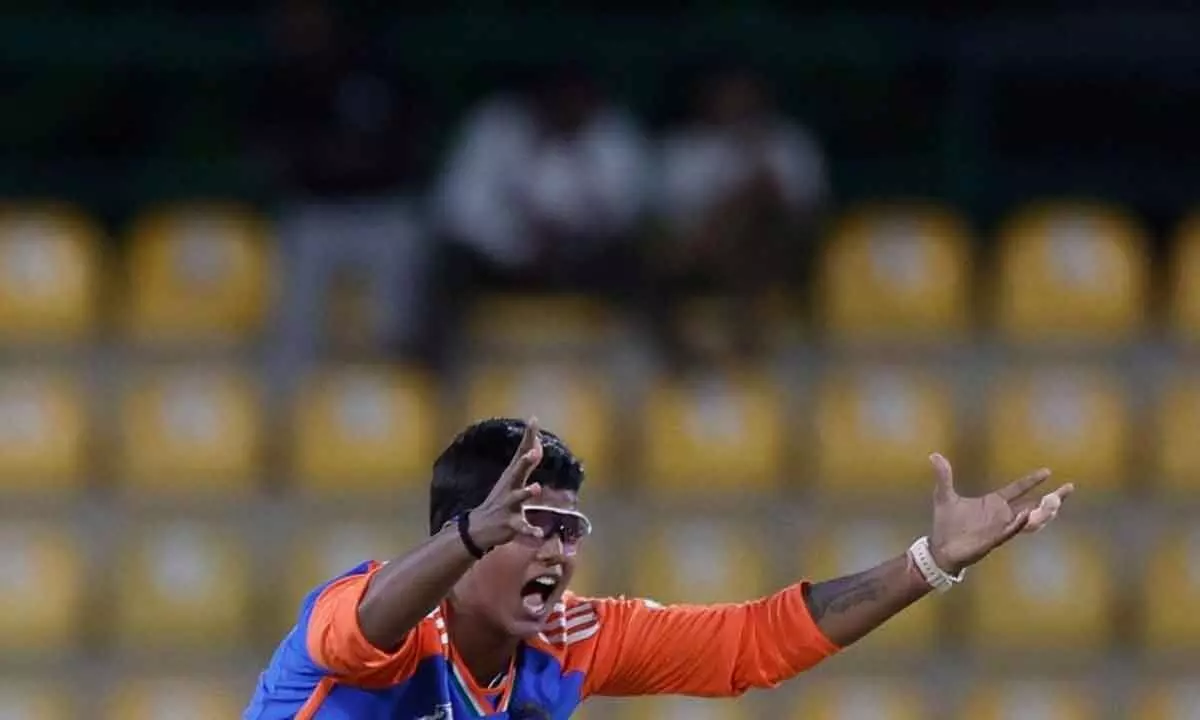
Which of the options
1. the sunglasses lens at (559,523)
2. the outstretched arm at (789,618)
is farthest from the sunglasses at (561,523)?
the outstretched arm at (789,618)

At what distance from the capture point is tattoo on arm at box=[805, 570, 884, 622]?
5836 millimetres

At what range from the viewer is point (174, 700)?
10742mm

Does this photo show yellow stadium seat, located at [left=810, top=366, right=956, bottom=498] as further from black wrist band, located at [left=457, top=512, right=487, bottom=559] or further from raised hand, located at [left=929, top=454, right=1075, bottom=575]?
black wrist band, located at [left=457, top=512, right=487, bottom=559]

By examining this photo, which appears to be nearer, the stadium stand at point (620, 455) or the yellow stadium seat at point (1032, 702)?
the yellow stadium seat at point (1032, 702)

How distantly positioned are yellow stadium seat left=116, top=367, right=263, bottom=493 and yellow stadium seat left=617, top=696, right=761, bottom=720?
2018mm

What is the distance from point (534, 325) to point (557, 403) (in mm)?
532

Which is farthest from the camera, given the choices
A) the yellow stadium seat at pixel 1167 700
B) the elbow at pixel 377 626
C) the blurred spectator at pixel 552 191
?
the blurred spectator at pixel 552 191

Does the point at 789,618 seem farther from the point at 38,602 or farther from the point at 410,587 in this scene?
the point at 38,602

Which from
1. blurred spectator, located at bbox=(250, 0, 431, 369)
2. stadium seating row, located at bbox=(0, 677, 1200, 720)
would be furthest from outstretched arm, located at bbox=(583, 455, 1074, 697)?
blurred spectator, located at bbox=(250, 0, 431, 369)

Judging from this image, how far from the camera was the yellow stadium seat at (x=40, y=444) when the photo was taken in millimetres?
11469

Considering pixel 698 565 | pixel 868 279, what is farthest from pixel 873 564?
pixel 868 279

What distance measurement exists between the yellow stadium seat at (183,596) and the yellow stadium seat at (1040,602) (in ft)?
10.1

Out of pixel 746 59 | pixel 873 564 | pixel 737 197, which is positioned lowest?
pixel 873 564

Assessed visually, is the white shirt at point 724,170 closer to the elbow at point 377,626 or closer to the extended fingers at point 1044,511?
the extended fingers at point 1044,511
